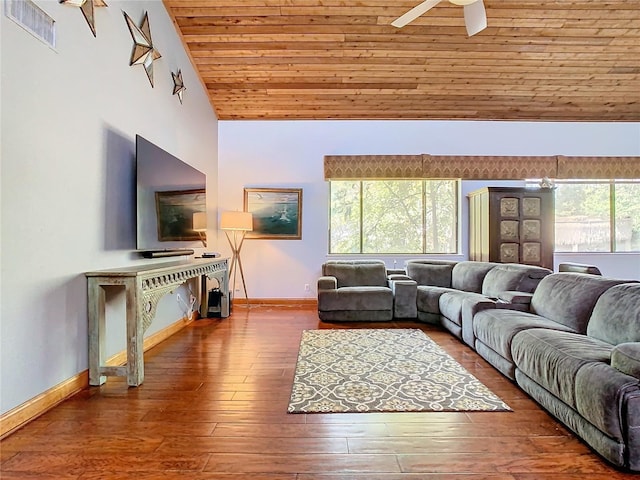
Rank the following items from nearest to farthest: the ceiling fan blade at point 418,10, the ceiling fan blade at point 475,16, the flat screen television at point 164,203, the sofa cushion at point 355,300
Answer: the ceiling fan blade at point 418,10 < the ceiling fan blade at point 475,16 < the flat screen television at point 164,203 < the sofa cushion at point 355,300

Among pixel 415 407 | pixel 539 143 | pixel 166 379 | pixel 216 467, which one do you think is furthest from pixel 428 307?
pixel 539 143

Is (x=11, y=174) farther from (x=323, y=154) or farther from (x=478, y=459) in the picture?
(x=323, y=154)

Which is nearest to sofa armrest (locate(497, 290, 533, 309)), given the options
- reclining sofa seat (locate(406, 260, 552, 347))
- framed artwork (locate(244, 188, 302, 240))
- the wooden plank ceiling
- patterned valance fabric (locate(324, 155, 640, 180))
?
reclining sofa seat (locate(406, 260, 552, 347))

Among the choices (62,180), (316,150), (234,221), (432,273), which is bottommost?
(432,273)

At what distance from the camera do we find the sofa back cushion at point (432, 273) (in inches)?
201

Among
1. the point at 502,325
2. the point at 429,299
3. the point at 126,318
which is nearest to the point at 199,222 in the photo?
the point at 126,318

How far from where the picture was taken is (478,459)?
171 cm

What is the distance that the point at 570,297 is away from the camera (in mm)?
2877

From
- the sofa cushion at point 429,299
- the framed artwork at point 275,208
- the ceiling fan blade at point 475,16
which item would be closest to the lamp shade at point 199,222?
the framed artwork at point 275,208

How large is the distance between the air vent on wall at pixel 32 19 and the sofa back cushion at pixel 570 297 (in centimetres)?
419

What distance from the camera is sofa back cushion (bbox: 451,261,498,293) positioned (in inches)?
175

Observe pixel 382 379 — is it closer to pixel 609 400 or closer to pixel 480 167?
pixel 609 400

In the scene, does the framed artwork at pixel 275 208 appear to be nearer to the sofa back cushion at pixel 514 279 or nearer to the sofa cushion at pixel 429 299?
the sofa cushion at pixel 429 299

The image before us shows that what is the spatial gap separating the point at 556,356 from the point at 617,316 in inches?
25.3
